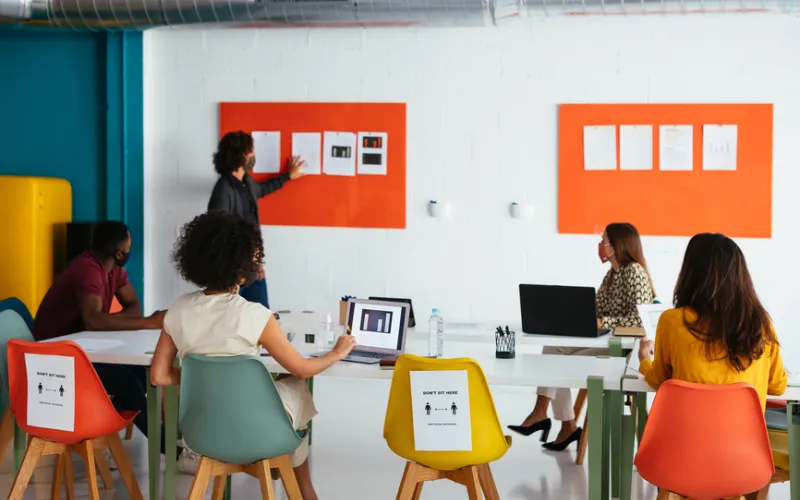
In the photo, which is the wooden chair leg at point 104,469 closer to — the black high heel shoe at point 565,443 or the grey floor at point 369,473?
the grey floor at point 369,473

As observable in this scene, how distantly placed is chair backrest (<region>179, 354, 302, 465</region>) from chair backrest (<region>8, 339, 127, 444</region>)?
409 millimetres

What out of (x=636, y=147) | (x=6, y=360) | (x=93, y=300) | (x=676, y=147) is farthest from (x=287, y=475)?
(x=676, y=147)

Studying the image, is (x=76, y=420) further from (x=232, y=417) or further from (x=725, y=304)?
(x=725, y=304)

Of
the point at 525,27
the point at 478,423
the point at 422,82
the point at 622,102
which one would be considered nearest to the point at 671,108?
the point at 622,102

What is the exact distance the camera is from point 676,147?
5.95 meters

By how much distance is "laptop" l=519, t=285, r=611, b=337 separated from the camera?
4148mm

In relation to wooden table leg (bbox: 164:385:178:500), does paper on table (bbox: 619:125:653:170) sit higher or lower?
higher

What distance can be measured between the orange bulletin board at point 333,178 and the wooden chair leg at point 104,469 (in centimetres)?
281

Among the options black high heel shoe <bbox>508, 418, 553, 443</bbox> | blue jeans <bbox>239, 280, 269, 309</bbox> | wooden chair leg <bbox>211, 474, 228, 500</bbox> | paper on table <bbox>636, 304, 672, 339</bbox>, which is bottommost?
black high heel shoe <bbox>508, 418, 553, 443</bbox>

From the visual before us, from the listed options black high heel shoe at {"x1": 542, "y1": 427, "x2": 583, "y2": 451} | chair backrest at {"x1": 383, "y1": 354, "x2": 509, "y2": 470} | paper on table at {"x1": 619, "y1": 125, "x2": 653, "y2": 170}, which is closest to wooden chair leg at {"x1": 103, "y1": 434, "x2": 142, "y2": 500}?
chair backrest at {"x1": 383, "y1": 354, "x2": 509, "y2": 470}

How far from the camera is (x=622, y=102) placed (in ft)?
19.7

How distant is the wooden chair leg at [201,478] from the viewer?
2.99 meters

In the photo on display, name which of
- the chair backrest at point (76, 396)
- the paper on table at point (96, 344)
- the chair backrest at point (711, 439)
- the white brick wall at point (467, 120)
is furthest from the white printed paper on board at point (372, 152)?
the chair backrest at point (711, 439)

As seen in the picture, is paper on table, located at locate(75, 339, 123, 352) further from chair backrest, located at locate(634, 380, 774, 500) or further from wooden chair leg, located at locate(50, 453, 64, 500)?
chair backrest, located at locate(634, 380, 774, 500)
